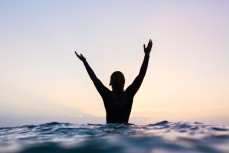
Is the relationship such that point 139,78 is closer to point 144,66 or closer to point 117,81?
point 144,66

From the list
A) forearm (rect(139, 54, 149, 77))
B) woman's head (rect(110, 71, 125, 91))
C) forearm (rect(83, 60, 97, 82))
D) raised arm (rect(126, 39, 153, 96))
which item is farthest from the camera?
forearm (rect(83, 60, 97, 82))

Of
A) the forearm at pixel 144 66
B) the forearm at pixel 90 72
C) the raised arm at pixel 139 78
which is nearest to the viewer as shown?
the raised arm at pixel 139 78

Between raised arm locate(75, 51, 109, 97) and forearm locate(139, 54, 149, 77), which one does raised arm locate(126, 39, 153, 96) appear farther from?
raised arm locate(75, 51, 109, 97)

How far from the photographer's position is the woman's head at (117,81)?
9.73 metres

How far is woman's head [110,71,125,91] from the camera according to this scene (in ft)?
31.9

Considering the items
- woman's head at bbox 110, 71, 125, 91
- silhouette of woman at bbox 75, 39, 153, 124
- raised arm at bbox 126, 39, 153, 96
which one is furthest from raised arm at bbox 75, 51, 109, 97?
raised arm at bbox 126, 39, 153, 96

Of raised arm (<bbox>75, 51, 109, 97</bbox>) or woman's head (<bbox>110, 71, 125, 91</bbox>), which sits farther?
raised arm (<bbox>75, 51, 109, 97</bbox>)

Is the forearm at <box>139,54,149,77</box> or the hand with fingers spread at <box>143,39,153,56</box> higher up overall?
the hand with fingers spread at <box>143,39,153,56</box>

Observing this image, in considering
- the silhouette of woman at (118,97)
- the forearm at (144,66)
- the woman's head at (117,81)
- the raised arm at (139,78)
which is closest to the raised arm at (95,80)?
the silhouette of woman at (118,97)

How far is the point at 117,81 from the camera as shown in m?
9.73

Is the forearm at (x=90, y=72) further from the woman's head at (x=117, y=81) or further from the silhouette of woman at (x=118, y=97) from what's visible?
the woman's head at (x=117, y=81)

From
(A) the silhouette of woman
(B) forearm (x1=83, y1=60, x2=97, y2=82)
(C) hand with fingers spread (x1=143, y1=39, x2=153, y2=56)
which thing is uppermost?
(C) hand with fingers spread (x1=143, y1=39, x2=153, y2=56)

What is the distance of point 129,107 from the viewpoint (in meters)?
9.92

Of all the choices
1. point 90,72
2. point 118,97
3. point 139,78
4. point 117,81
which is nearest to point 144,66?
point 139,78
